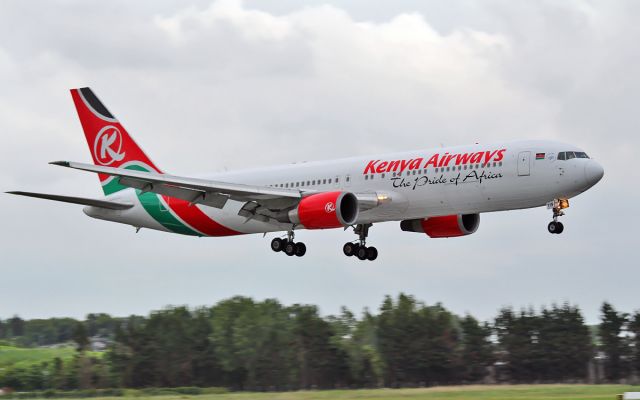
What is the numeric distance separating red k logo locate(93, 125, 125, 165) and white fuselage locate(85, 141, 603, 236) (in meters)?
9.55

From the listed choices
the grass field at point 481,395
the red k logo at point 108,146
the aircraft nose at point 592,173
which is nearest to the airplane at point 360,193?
the aircraft nose at point 592,173

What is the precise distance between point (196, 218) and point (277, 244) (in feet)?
16.1

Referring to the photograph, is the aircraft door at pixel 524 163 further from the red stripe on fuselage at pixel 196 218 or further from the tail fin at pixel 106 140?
the tail fin at pixel 106 140

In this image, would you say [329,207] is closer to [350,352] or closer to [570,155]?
[570,155]

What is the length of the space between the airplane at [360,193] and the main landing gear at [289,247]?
47 mm

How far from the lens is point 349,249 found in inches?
2103

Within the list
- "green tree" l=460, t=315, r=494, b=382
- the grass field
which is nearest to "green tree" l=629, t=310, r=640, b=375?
"green tree" l=460, t=315, r=494, b=382

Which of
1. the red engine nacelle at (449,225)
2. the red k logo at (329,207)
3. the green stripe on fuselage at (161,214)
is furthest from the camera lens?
the green stripe on fuselage at (161,214)

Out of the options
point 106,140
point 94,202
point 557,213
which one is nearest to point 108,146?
point 106,140

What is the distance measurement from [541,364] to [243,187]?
67.6m

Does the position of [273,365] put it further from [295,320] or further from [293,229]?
[293,229]

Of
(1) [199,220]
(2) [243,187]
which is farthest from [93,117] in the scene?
(2) [243,187]

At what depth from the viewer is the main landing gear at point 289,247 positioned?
5296 centimetres

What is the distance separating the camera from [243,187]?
49.6m
